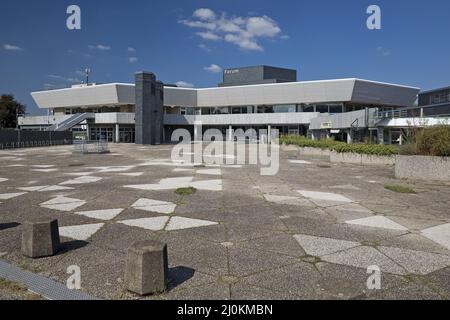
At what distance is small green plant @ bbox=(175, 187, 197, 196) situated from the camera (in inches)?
380

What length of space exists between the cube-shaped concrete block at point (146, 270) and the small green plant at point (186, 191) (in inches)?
231

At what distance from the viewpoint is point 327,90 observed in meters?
57.1

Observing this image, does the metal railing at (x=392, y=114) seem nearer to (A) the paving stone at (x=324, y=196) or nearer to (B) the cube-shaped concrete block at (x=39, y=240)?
(A) the paving stone at (x=324, y=196)

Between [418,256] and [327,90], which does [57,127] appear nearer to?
A: [327,90]

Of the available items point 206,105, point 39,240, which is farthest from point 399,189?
point 206,105

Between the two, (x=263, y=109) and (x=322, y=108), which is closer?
(x=322, y=108)

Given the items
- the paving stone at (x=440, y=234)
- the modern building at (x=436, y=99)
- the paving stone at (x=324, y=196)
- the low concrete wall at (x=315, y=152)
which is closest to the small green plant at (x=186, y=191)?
the paving stone at (x=324, y=196)

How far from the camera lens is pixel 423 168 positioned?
12477 millimetres

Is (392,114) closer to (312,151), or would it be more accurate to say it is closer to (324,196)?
(312,151)

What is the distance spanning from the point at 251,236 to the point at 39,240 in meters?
3.20

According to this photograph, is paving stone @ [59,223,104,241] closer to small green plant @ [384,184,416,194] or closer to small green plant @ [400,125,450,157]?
small green plant @ [384,184,416,194]

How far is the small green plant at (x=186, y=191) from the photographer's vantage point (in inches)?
380

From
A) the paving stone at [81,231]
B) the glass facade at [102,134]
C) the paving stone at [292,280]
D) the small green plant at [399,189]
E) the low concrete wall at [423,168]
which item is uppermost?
the glass facade at [102,134]
